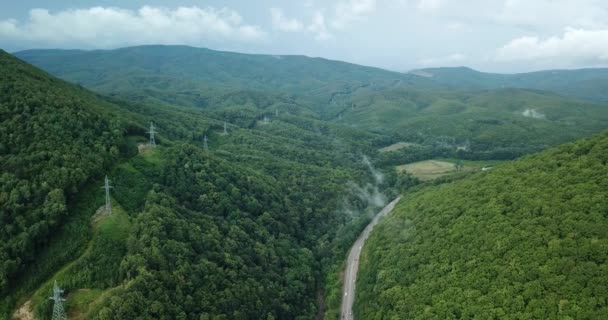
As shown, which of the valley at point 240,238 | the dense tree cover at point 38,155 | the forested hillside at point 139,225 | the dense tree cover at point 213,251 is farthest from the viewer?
the dense tree cover at point 38,155

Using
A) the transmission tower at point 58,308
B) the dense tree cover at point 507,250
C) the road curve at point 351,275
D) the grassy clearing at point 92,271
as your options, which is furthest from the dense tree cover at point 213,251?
the dense tree cover at point 507,250

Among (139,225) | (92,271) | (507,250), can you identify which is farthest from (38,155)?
(507,250)

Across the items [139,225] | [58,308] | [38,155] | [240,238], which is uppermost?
[38,155]

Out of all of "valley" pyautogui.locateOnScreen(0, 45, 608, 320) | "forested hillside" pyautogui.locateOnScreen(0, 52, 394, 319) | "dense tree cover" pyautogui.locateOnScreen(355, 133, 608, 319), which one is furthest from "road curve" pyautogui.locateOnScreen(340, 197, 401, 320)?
"dense tree cover" pyautogui.locateOnScreen(355, 133, 608, 319)

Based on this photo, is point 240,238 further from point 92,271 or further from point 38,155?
point 38,155

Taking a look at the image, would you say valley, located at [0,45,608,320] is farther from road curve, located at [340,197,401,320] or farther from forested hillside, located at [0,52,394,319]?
road curve, located at [340,197,401,320]

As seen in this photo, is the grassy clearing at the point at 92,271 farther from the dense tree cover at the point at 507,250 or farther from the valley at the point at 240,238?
the dense tree cover at the point at 507,250

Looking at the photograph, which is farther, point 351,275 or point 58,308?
point 351,275
